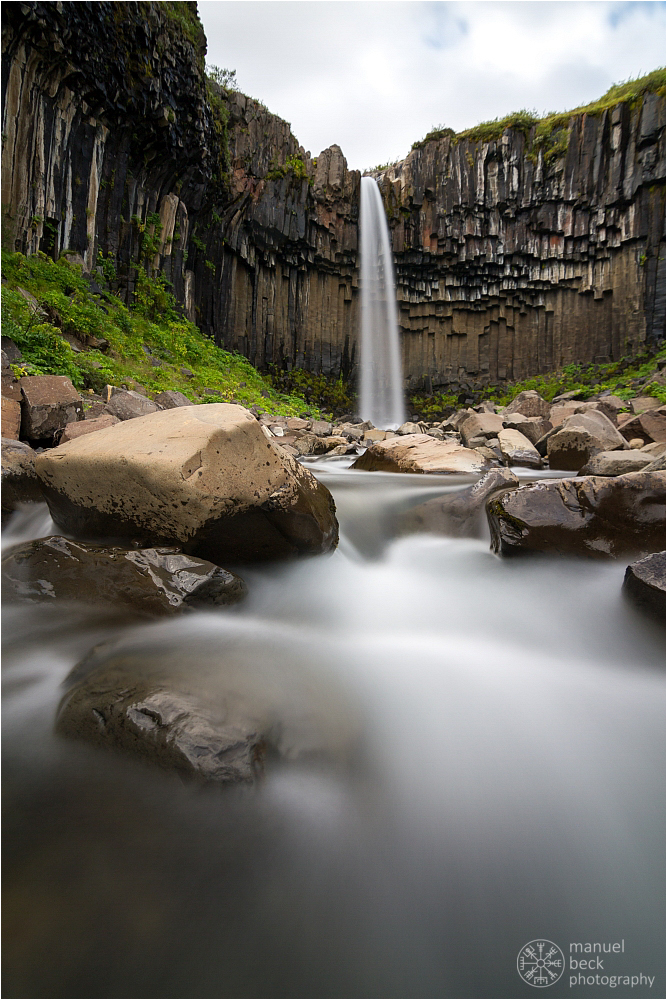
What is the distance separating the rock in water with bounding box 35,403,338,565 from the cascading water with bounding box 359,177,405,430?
17841 mm

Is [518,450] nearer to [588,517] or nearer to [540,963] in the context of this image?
[588,517]

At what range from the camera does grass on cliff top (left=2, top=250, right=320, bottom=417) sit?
7109 mm

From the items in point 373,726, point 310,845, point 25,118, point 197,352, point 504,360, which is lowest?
point 310,845

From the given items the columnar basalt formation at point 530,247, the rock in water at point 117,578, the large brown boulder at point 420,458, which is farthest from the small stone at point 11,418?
the columnar basalt formation at point 530,247

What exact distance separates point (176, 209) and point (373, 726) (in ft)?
56.5

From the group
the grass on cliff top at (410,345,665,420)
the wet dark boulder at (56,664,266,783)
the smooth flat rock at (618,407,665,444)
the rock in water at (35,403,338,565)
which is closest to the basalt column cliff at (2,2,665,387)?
the grass on cliff top at (410,345,665,420)

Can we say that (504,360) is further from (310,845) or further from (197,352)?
(310,845)

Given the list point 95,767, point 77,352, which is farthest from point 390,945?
point 77,352

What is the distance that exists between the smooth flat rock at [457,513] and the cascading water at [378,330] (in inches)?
652

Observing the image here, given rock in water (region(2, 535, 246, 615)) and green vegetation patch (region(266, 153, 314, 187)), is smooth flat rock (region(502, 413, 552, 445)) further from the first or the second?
green vegetation patch (region(266, 153, 314, 187))

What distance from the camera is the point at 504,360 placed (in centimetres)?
2147

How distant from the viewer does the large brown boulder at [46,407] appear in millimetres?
4438

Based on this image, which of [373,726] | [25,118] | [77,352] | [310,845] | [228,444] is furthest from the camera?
[25,118]

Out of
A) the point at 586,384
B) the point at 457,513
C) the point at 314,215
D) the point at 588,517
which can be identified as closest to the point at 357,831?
the point at 588,517
